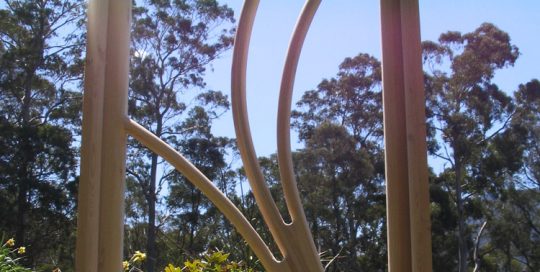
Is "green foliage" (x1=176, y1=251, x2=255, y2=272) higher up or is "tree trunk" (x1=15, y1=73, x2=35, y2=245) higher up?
"tree trunk" (x1=15, y1=73, x2=35, y2=245)

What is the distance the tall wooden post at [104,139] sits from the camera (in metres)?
1.44

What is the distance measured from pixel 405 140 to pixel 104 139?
726mm

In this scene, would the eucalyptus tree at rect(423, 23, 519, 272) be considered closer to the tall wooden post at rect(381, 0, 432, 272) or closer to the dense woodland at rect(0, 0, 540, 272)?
the dense woodland at rect(0, 0, 540, 272)

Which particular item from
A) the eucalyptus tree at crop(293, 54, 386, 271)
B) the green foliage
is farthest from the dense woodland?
the green foliage

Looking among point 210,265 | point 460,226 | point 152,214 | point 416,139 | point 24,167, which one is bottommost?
point 210,265

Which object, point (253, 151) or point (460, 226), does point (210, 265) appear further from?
point (460, 226)

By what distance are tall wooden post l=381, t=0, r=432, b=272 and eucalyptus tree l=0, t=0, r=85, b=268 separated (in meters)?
12.3

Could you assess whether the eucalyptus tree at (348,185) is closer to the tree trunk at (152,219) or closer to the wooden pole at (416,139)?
the tree trunk at (152,219)

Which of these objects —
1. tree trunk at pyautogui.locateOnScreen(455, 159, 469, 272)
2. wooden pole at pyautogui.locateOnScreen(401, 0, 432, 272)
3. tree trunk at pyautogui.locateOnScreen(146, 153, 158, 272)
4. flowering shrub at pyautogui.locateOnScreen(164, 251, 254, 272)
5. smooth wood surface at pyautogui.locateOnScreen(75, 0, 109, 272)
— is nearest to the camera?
wooden pole at pyautogui.locateOnScreen(401, 0, 432, 272)

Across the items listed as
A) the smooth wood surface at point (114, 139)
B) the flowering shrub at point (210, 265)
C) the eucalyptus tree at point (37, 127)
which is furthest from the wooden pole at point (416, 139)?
the eucalyptus tree at point (37, 127)

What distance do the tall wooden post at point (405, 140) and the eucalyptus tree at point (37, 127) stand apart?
40.5ft

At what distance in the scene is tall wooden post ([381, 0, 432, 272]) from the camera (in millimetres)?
1272

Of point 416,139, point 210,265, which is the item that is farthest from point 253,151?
point 210,265

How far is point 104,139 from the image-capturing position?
1.51 meters
